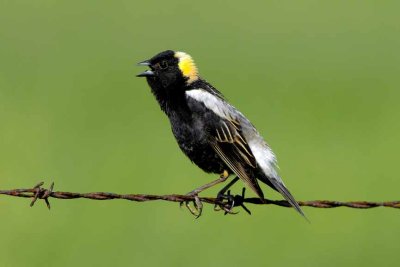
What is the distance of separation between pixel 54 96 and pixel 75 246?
388cm

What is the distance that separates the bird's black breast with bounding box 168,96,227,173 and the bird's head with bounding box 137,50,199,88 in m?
0.37

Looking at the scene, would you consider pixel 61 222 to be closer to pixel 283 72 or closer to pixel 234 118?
pixel 234 118

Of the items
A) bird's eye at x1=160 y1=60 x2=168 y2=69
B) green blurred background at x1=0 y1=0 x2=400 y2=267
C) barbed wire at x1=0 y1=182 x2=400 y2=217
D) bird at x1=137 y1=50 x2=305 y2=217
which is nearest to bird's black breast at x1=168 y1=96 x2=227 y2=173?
bird at x1=137 y1=50 x2=305 y2=217

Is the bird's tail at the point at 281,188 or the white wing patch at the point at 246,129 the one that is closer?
the bird's tail at the point at 281,188

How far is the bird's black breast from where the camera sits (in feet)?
20.0

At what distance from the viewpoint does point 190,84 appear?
6469mm

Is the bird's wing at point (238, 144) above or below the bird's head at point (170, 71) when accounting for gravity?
below

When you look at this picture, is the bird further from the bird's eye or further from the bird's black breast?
the bird's eye

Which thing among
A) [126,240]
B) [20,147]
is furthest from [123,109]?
[126,240]

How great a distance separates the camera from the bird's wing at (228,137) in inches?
234

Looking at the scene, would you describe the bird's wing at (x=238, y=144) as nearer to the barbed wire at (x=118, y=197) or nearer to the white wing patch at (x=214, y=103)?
the white wing patch at (x=214, y=103)

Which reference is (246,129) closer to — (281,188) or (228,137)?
(228,137)

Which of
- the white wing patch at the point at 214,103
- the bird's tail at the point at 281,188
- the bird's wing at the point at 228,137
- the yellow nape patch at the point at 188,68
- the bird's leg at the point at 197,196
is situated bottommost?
the bird's tail at the point at 281,188

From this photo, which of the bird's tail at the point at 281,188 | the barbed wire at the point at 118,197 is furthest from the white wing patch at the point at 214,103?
the barbed wire at the point at 118,197
